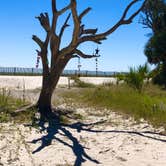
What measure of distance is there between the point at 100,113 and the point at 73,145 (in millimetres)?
4153

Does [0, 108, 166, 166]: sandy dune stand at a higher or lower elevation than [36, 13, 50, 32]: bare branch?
lower

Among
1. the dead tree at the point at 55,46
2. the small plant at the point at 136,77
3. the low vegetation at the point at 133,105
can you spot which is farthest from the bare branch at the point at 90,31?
the small plant at the point at 136,77

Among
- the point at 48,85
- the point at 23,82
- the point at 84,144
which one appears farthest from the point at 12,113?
the point at 23,82

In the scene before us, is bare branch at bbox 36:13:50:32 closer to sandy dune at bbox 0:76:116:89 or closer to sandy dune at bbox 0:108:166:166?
sandy dune at bbox 0:108:166:166

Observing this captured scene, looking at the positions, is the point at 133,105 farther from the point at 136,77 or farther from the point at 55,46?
the point at 136,77

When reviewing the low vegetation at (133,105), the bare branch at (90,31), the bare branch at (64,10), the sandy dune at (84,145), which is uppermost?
the bare branch at (64,10)

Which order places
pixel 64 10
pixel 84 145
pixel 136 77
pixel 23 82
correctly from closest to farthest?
pixel 84 145 → pixel 64 10 → pixel 136 77 → pixel 23 82

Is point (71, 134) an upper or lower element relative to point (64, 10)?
lower

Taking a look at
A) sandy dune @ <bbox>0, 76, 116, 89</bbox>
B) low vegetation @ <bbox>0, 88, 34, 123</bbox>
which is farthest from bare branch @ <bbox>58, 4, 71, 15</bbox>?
sandy dune @ <bbox>0, 76, 116, 89</bbox>

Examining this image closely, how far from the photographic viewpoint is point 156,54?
27609 millimetres

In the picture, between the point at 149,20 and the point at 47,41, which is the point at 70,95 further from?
the point at 149,20

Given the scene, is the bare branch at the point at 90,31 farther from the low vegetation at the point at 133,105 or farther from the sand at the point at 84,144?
the sand at the point at 84,144

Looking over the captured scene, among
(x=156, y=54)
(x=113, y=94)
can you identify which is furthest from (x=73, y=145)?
(x=156, y=54)

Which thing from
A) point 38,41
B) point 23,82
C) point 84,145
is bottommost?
point 84,145
